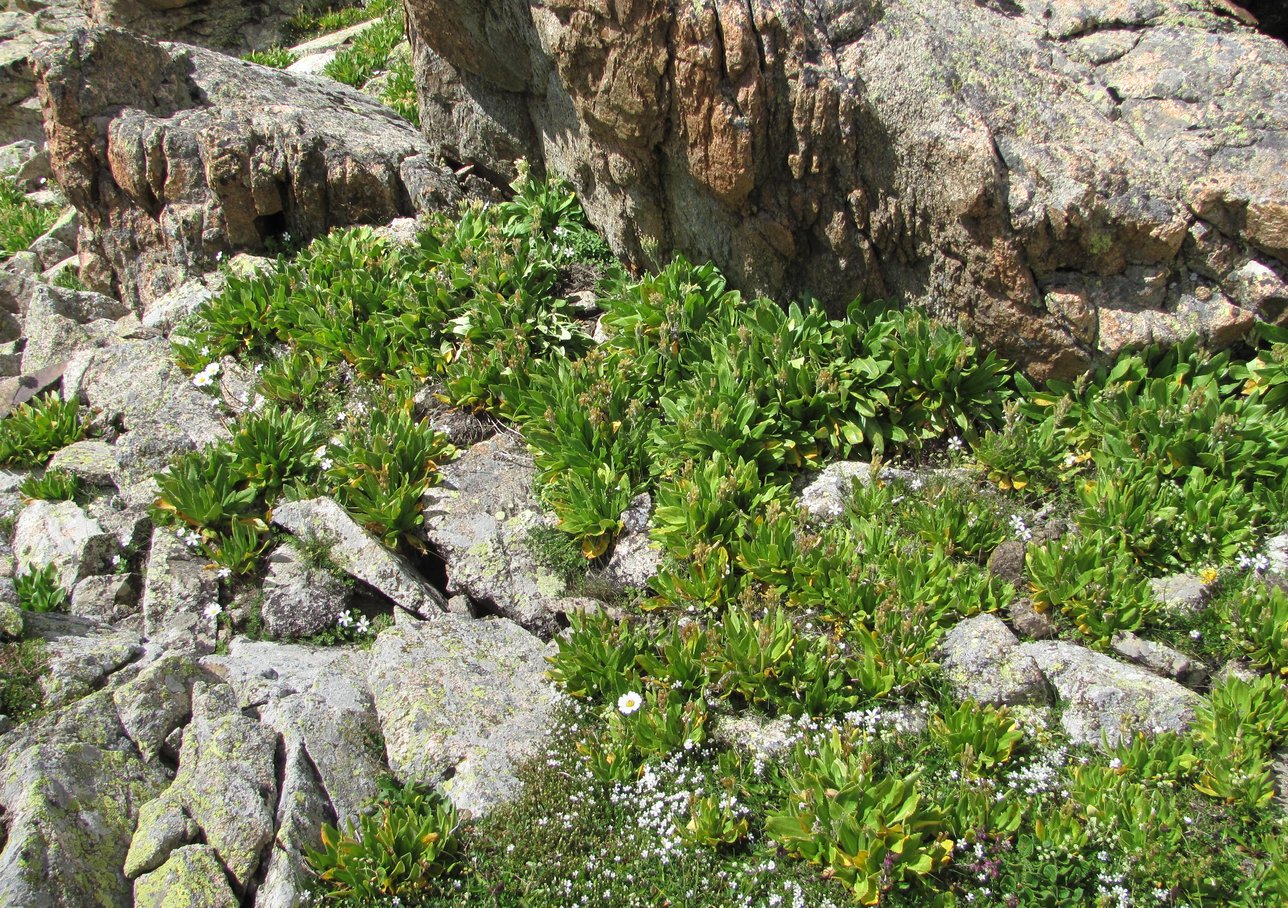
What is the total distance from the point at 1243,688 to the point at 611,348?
17.1 ft

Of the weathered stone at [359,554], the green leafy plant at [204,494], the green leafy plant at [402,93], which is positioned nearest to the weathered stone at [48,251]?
the green leafy plant at [402,93]

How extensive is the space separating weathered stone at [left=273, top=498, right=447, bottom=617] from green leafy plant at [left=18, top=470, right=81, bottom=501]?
1912 mm

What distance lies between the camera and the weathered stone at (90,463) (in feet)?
→ 26.3

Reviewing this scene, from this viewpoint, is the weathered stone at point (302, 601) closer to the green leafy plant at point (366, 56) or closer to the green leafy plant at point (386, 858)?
the green leafy plant at point (386, 858)

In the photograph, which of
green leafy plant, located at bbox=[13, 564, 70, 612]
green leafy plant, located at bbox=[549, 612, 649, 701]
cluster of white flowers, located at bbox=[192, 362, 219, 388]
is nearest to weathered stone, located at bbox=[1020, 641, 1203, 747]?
green leafy plant, located at bbox=[549, 612, 649, 701]

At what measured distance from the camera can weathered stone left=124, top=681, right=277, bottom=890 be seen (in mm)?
4875

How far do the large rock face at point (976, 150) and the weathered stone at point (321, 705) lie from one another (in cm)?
469

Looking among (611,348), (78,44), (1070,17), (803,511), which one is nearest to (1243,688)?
(803,511)

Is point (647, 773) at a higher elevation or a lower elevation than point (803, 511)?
lower

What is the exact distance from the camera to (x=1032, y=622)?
605 cm

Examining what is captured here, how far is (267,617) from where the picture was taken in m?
6.81

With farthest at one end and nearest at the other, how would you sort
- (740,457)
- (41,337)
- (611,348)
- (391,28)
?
(391,28) → (41,337) → (611,348) → (740,457)

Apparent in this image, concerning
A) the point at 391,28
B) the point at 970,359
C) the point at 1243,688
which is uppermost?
the point at 391,28

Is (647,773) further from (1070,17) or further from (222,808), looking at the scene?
(1070,17)
